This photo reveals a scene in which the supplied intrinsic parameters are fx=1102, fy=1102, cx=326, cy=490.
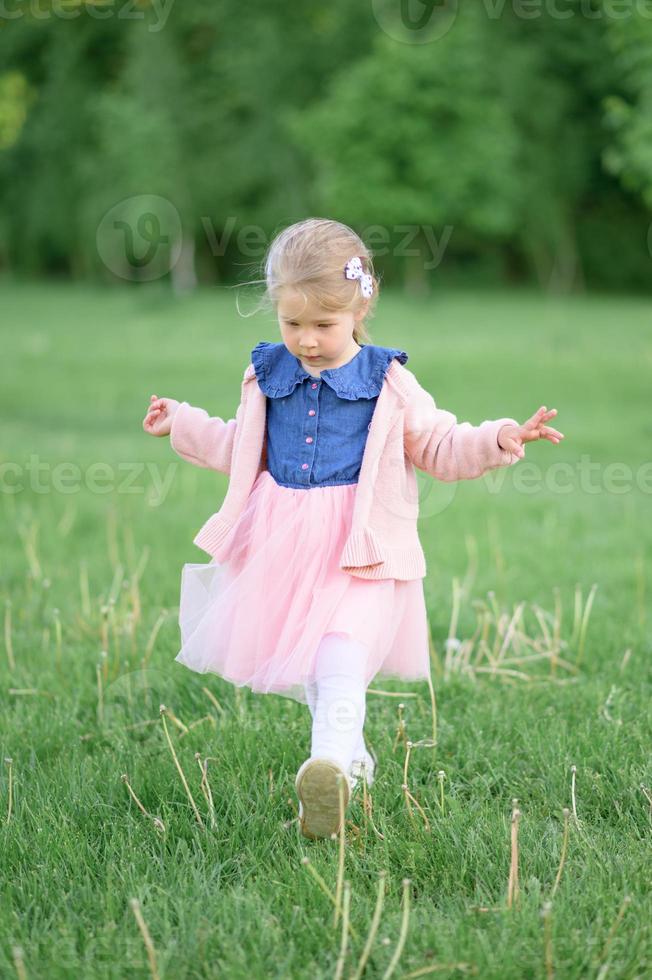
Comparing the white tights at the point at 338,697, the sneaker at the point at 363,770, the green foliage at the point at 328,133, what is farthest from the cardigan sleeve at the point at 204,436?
the green foliage at the point at 328,133

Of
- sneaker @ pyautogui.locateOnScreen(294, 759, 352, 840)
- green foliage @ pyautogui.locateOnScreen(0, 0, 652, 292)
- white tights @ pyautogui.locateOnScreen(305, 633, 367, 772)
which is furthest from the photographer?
green foliage @ pyautogui.locateOnScreen(0, 0, 652, 292)

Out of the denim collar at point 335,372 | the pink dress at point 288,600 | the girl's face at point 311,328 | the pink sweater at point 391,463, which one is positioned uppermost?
→ the girl's face at point 311,328

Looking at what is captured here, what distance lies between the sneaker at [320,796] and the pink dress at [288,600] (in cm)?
31

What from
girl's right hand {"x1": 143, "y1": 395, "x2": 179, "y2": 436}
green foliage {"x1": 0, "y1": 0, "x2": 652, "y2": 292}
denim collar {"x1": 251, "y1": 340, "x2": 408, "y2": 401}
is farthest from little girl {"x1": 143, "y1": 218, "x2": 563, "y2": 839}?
green foliage {"x1": 0, "y1": 0, "x2": 652, "y2": 292}

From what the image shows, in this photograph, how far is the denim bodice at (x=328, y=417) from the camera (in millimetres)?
3043

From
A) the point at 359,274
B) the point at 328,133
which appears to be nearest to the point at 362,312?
the point at 359,274

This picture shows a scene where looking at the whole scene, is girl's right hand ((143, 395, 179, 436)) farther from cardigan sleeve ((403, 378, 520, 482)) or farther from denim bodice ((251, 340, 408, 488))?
cardigan sleeve ((403, 378, 520, 482))

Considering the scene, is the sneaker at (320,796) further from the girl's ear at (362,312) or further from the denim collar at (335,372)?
the girl's ear at (362,312)

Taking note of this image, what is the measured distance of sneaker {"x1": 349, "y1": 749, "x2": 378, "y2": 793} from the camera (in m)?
2.99

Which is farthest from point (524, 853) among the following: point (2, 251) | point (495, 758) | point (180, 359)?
point (2, 251)

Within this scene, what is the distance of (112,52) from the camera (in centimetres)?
4259

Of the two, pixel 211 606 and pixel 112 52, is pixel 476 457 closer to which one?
pixel 211 606

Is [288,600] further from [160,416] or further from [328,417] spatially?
[160,416]

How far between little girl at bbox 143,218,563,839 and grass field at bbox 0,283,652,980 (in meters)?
0.27
